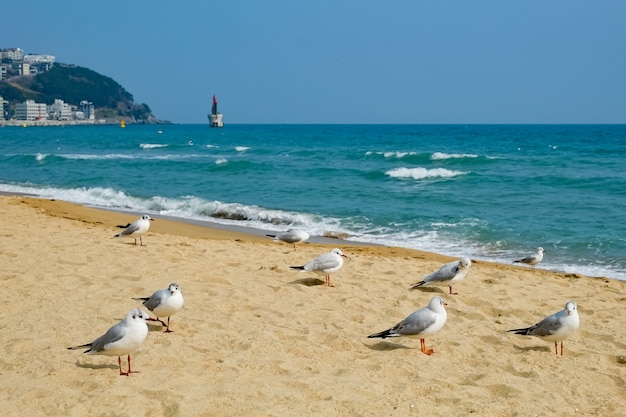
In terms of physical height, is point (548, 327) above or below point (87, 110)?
below

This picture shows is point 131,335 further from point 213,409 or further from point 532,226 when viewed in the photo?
point 532,226

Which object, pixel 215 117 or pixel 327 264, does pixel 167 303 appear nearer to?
pixel 327 264

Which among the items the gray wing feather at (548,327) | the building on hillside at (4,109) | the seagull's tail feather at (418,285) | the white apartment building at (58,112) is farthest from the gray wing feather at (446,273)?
the white apartment building at (58,112)

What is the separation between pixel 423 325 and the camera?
19.2 feet

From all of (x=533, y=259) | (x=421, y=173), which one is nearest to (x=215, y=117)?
(x=421, y=173)

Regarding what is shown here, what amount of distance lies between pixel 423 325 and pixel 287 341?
4.20 ft

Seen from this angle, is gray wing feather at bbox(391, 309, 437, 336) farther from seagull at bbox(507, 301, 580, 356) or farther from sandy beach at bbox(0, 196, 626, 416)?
seagull at bbox(507, 301, 580, 356)

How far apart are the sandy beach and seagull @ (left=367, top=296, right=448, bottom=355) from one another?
0.60 ft

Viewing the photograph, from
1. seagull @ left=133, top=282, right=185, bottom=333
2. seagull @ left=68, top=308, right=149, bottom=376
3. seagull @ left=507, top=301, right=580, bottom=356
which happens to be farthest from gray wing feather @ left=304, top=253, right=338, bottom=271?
seagull @ left=68, top=308, right=149, bottom=376

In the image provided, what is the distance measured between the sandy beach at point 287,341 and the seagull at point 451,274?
0.71 feet

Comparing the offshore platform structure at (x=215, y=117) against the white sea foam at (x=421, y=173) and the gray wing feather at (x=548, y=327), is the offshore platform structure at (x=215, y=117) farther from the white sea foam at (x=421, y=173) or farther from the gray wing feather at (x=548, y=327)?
the gray wing feather at (x=548, y=327)

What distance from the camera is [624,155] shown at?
1524 inches

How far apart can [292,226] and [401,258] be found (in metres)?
5.36

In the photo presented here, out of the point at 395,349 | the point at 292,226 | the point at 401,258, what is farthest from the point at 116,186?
the point at 395,349
